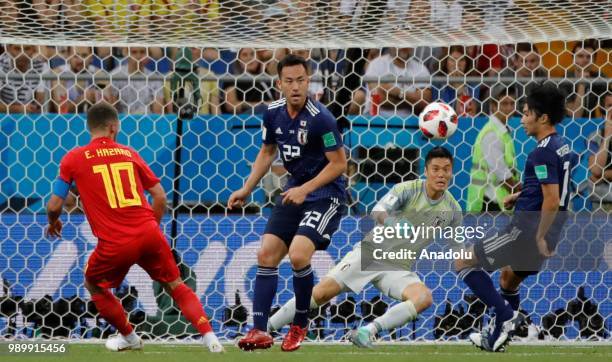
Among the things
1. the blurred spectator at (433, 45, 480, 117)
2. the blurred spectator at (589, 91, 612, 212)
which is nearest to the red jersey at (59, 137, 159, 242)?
the blurred spectator at (433, 45, 480, 117)

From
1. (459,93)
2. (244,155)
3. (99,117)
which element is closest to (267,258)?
(99,117)

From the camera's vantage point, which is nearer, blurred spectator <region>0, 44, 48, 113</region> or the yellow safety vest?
the yellow safety vest

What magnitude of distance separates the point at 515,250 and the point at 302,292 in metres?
1.48

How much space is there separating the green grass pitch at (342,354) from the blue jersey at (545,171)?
98cm

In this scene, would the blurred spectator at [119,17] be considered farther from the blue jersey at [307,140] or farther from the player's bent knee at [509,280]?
the player's bent knee at [509,280]

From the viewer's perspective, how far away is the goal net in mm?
8195

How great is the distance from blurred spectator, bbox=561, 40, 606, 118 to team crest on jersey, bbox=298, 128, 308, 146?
254 centimetres

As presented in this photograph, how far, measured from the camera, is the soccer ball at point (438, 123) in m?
7.98

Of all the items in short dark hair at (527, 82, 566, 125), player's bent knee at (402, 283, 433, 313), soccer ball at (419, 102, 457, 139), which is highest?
short dark hair at (527, 82, 566, 125)

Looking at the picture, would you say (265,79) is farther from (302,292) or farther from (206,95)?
(302,292)

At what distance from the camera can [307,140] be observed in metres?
7.33

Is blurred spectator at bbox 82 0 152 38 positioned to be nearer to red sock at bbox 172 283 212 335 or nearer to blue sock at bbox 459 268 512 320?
red sock at bbox 172 283 212 335

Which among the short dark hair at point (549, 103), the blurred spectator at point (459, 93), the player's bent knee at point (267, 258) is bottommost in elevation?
the player's bent knee at point (267, 258)

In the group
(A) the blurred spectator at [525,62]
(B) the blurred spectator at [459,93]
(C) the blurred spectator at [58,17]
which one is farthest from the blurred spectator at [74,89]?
(A) the blurred spectator at [525,62]
